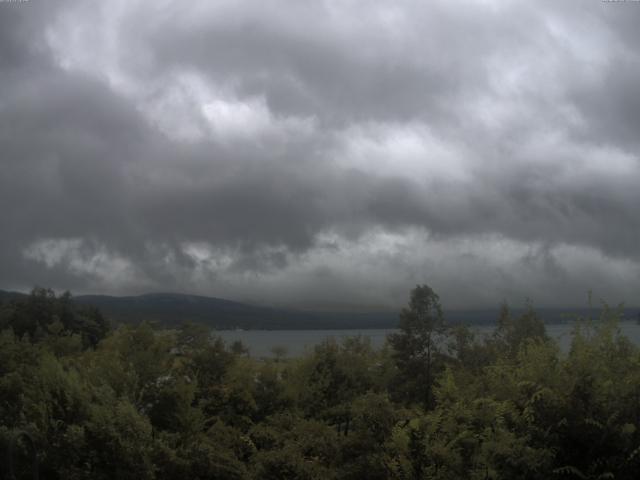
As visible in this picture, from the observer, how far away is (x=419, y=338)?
24.7m

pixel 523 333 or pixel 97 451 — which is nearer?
pixel 97 451

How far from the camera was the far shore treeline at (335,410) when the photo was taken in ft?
30.7

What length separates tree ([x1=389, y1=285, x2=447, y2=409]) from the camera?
80.7 feet

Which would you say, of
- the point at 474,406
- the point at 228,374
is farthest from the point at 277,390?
the point at 474,406

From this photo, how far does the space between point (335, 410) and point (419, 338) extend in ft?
16.8

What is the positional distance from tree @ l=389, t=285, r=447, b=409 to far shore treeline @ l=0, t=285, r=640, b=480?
0.16ft

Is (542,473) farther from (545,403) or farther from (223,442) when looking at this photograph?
(223,442)

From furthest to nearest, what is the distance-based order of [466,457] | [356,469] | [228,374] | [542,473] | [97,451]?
[228,374] → [97,451] → [356,469] → [466,457] → [542,473]

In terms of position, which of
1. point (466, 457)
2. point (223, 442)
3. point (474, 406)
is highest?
point (474, 406)

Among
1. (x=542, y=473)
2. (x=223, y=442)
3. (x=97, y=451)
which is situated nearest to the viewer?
(x=542, y=473)

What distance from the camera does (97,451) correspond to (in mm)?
13062

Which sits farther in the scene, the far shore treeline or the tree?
the tree

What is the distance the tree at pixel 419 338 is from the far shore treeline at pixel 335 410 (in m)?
0.05

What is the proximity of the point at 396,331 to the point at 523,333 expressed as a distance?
203 inches
